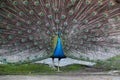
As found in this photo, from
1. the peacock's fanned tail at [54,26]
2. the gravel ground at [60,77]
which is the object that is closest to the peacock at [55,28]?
the peacock's fanned tail at [54,26]

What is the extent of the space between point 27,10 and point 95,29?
1472 millimetres

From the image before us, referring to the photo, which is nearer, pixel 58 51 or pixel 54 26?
pixel 58 51

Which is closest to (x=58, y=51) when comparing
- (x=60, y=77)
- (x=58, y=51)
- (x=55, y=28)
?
(x=58, y=51)

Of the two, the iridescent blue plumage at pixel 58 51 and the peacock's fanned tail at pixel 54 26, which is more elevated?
the peacock's fanned tail at pixel 54 26

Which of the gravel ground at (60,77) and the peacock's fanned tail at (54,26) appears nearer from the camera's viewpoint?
the gravel ground at (60,77)

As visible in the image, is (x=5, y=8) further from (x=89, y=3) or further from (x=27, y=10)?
(x=89, y=3)

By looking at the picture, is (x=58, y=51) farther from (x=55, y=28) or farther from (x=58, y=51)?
(x=55, y=28)

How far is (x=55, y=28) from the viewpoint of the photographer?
10227 millimetres

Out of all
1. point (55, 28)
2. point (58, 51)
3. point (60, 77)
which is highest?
point (55, 28)

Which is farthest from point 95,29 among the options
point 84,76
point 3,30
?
point 3,30

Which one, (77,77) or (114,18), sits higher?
(114,18)

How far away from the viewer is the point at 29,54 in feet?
34.3

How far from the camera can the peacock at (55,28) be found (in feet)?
33.7

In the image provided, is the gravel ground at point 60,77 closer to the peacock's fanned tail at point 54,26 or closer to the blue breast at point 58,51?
the blue breast at point 58,51
